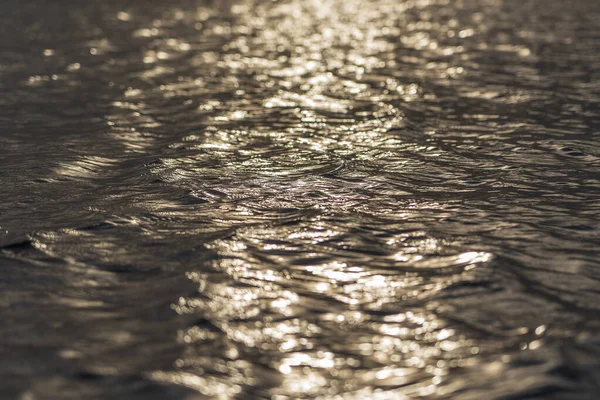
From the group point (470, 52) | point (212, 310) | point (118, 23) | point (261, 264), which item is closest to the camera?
point (212, 310)

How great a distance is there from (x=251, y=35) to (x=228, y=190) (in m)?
14.5

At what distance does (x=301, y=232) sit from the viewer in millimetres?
7422

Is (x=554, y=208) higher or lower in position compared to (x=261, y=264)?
higher

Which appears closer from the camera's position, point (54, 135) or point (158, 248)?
point (158, 248)

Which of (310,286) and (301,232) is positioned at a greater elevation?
(301,232)

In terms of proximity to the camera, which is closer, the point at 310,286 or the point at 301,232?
the point at 310,286

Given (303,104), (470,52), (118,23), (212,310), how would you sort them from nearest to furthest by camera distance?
(212,310) → (303,104) → (470,52) → (118,23)

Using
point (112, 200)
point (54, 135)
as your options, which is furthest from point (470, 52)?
point (112, 200)

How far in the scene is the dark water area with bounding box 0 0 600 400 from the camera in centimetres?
511

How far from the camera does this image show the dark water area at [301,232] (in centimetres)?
511

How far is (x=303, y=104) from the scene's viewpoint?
13.8 meters

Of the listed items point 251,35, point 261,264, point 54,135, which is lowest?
point 261,264

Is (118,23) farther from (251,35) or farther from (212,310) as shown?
(212,310)

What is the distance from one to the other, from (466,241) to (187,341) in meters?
2.85
